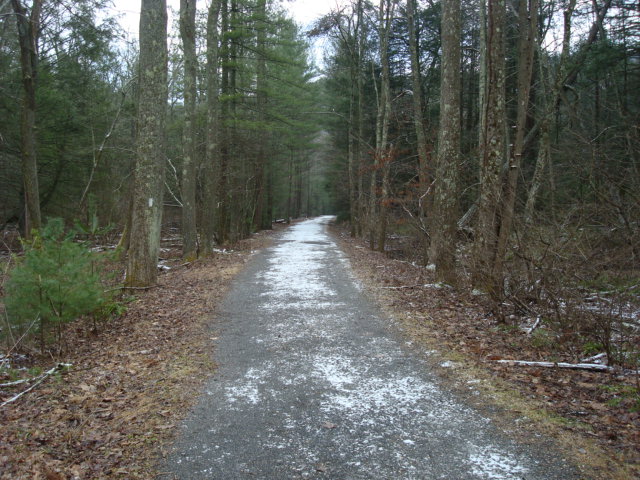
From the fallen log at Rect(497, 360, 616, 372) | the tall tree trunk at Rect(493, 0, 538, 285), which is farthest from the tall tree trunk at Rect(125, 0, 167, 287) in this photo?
the fallen log at Rect(497, 360, 616, 372)

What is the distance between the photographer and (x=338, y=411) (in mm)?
4129

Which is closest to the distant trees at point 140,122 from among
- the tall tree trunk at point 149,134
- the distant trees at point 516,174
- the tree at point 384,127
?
the tall tree trunk at point 149,134

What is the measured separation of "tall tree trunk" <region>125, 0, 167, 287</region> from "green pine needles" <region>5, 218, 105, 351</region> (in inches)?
108

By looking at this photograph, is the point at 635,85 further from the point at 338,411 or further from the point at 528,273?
the point at 338,411

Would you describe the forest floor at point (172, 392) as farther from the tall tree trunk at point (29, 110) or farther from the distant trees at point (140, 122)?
the tall tree trunk at point (29, 110)

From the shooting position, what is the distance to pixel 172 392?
183 inches

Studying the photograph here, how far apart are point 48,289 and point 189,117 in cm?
908

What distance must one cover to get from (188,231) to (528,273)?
11.4 metres

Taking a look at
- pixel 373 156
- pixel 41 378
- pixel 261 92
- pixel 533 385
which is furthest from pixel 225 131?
pixel 533 385

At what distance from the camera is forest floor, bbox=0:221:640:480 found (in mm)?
3373

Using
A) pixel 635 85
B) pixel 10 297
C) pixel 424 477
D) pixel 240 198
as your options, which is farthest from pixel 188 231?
pixel 635 85

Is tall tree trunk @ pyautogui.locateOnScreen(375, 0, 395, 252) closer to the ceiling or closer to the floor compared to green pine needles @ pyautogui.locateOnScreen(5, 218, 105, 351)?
closer to the ceiling

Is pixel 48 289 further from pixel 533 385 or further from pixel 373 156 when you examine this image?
pixel 373 156

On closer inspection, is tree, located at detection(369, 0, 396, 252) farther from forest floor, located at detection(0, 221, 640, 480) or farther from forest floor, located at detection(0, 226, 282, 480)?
forest floor, located at detection(0, 226, 282, 480)
